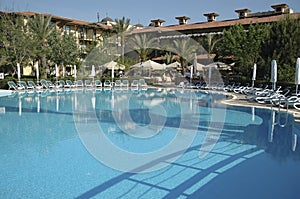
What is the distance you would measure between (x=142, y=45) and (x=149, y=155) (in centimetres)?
2779

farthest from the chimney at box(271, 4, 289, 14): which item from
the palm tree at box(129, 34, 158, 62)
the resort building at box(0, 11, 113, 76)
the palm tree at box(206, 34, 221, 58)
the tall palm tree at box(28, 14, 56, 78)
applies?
the tall palm tree at box(28, 14, 56, 78)

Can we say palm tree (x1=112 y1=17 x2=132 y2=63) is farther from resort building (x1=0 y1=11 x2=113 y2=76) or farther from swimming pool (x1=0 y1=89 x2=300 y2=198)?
swimming pool (x1=0 y1=89 x2=300 y2=198)

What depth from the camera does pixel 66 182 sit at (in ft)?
17.7

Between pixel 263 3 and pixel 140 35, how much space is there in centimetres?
1410

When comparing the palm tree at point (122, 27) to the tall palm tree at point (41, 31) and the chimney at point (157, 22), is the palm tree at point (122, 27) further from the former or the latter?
the chimney at point (157, 22)

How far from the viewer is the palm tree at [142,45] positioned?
33.9 meters

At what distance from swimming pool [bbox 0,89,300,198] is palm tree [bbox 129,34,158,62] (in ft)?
71.3

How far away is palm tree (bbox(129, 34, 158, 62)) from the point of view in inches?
1335

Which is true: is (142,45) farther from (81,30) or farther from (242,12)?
(242,12)

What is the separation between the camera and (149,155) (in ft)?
23.8

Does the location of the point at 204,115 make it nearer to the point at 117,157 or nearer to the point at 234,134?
the point at 234,134

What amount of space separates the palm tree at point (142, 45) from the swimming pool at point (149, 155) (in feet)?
71.3

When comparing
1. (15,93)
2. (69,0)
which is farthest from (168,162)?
(69,0)

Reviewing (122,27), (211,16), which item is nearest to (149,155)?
(122,27)
